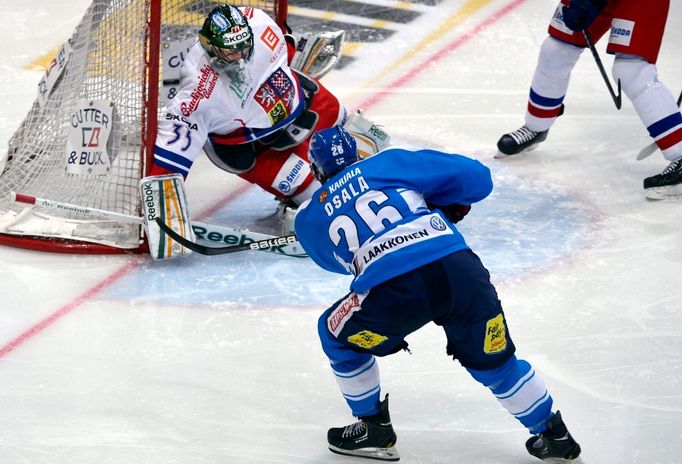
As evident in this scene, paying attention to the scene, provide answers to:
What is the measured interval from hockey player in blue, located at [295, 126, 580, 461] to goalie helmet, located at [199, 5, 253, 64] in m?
1.02

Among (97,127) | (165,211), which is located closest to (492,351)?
(165,211)

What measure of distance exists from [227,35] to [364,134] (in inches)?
31.5

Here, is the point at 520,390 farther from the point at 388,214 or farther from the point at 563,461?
the point at 388,214

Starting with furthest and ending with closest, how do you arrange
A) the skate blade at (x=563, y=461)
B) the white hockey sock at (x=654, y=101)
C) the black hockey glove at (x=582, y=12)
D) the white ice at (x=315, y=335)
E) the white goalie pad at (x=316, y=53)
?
the white goalie pad at (x=316, y=53)
the white hockey sock at (x=654, y=101)
the black hockey glove at (x=582, y=12)
the white ice at (x=315, y=335)
the skate blade at (x=563, y=461)

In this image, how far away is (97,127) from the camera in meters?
4.30

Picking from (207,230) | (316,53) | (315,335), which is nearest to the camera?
(315,335)

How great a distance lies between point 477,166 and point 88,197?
1.68 meters

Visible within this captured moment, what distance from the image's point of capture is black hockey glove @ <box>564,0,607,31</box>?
4672 mm

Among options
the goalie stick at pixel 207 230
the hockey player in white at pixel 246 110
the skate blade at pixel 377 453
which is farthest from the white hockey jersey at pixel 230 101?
the skate blade at pixel 377 453

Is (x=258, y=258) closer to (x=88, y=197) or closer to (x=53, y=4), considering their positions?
(x=88, y=197)

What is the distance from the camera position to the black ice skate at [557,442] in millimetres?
3256

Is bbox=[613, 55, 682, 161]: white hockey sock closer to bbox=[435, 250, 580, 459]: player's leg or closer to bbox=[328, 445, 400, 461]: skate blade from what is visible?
bbox=[435, 250, 580, 459]: player's leg

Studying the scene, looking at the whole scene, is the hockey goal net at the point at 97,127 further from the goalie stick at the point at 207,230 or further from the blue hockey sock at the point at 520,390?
the blue hockey sock at the point at 520,390

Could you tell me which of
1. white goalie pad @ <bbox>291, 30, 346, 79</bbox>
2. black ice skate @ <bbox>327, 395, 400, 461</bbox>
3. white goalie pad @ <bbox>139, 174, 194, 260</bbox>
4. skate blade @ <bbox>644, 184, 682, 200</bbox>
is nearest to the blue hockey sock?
black ice skate @ <bbox>327, 395, 400, 461</bbox>
